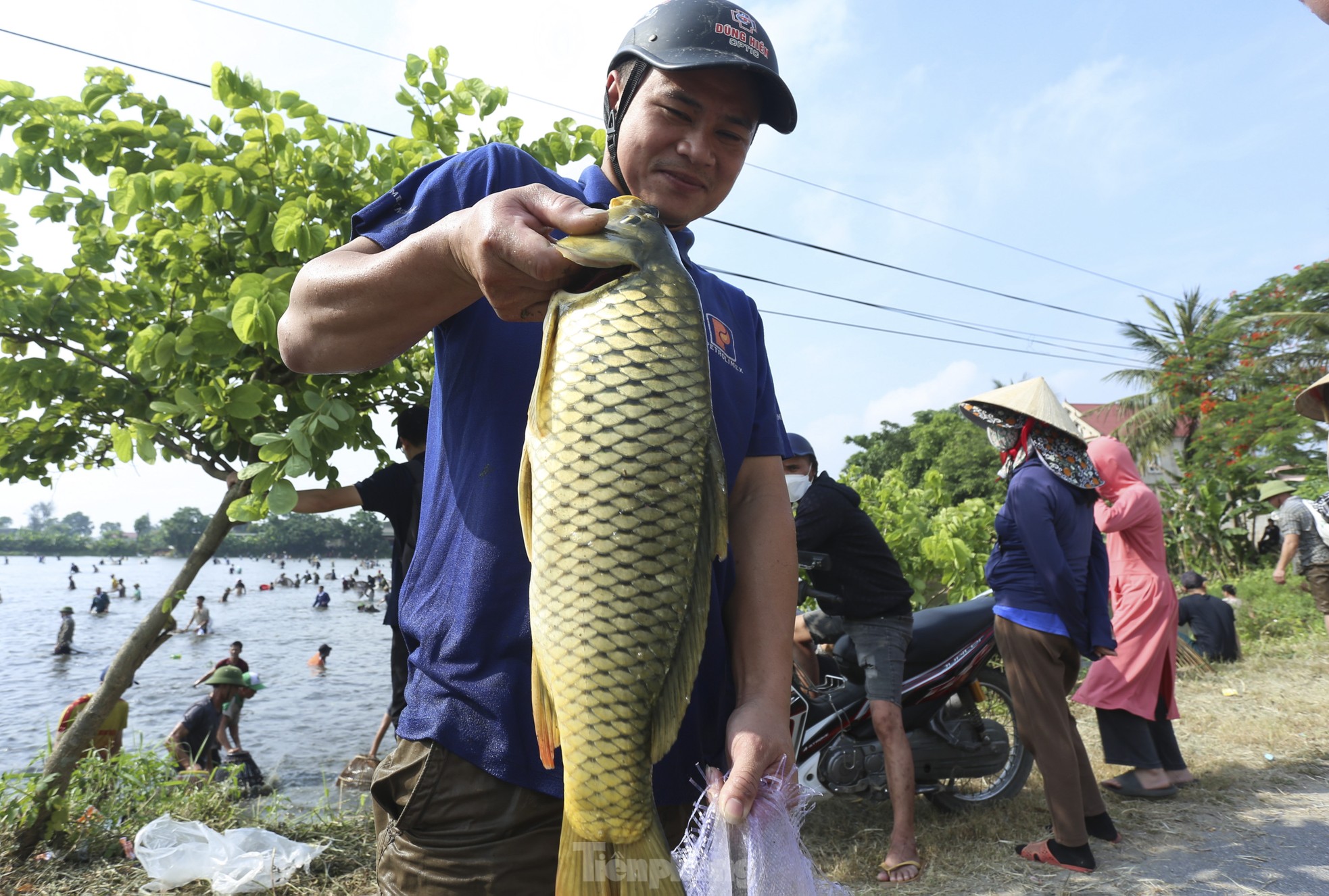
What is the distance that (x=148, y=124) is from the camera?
368cm

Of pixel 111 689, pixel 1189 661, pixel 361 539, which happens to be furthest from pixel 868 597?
pixel 361 539

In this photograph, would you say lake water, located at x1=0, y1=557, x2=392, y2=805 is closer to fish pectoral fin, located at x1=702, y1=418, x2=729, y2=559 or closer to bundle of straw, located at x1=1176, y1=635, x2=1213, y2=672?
fish pectoral fin, located at x1=702, y1=418, x2=729, y2=559

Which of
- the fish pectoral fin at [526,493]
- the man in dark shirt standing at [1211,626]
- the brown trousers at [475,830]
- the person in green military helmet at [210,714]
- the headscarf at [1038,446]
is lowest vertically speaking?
the person in green military helmet at [210,714]

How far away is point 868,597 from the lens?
15.7ft

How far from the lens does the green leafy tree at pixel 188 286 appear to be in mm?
3428

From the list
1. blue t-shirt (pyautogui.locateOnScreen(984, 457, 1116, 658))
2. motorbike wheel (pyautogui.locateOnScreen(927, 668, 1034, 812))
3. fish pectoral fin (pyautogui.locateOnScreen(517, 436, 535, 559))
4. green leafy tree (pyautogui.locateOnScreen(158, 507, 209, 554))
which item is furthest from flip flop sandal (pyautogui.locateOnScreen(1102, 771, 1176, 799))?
green leafy tree (pyautogui.locateOnScreen(158, 507, 209, 554))

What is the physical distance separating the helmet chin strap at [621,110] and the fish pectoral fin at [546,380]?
1.61 ft

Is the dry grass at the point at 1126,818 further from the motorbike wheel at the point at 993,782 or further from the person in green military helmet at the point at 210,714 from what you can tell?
the person in green military helmet at the point at 210,714

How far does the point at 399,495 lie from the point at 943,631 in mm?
3577

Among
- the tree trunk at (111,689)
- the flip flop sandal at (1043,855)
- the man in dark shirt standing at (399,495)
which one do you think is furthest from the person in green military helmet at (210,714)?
the flip flop sandal at (1043,855)

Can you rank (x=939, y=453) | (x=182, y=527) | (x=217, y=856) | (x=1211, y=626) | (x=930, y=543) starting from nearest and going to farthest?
(x=217, y=856) → (x=930, y=543) → (x=1211, y=626) → (x=939, y=453) → (x=182, y=527)

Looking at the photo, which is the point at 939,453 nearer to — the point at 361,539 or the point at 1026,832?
the point at 1026,832

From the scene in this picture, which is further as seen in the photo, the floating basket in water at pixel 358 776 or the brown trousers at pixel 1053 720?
the floating basket in water at pixel 358 776

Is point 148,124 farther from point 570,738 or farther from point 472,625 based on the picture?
point 570,738
